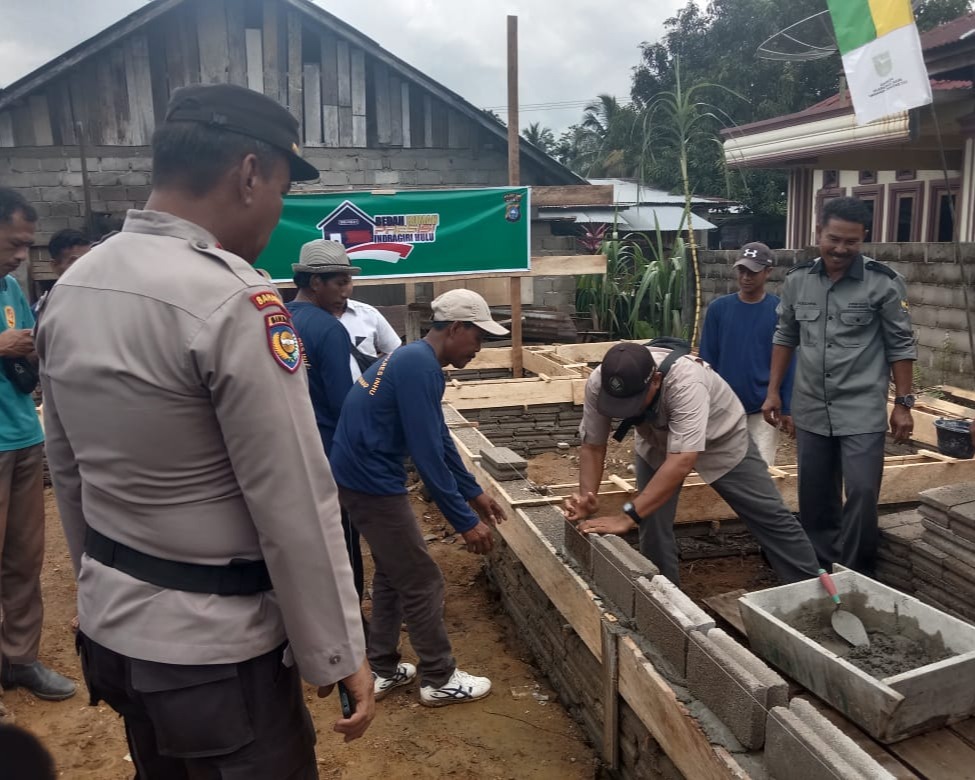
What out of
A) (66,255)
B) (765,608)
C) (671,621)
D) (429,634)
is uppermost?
(66,255)

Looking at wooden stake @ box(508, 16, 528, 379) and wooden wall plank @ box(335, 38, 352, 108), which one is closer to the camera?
wooden stake @ box(508, 16, 528, 379)

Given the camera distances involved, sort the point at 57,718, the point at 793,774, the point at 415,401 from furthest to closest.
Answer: the point at 57,718 → the point at 415,401 → the point at 793,774

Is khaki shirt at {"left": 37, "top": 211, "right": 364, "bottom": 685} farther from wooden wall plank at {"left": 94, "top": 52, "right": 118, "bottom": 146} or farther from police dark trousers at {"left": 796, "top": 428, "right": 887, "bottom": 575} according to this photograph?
wooden wall plank at {"left": 94, "top": 52, "right": 118, "bottom": 146}

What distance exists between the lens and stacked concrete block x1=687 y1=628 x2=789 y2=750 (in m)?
2.15

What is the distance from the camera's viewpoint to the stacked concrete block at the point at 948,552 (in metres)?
3.48

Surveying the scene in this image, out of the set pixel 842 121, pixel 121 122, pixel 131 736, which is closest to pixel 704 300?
pixel 842 121

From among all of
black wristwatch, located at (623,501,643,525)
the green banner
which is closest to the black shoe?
black wristwatch, located at (623,501,643,525)

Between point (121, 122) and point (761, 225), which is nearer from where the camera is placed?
point (121, 122)

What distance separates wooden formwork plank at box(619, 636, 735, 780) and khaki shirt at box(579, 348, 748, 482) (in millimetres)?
905

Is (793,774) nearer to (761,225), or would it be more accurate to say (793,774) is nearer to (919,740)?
(919,740)

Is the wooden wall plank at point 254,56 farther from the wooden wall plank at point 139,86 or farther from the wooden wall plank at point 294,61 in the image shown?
the wooden wall plank at point 139,86

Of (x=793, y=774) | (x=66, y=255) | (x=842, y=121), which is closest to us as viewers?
(x=793, y=774)

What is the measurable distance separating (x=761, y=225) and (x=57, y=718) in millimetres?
21406

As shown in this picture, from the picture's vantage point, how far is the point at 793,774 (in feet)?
6.48
